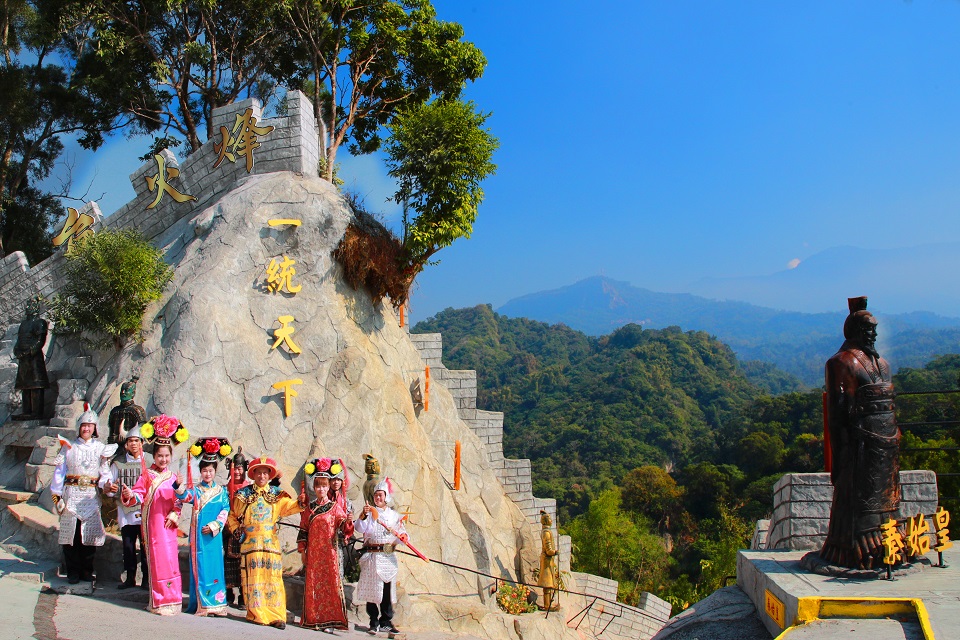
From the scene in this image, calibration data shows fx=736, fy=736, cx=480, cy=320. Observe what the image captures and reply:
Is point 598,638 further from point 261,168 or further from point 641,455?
point 641,455

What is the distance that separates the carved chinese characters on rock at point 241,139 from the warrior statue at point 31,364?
3.76 m

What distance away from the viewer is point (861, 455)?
6.46 meters

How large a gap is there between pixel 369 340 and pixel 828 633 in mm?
7896

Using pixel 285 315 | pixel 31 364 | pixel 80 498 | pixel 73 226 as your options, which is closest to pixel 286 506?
pixel 80 498

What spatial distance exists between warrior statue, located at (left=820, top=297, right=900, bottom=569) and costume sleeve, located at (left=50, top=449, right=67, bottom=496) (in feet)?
23.1

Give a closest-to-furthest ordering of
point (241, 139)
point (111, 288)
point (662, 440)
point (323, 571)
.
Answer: point (323, 571) → point (111, 288) → point (241, 139) → point (662, 440)

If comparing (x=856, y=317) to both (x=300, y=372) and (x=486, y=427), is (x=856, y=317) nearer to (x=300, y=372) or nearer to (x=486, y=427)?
(x=300, y=372)

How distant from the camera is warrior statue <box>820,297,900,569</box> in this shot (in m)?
→ 6.35

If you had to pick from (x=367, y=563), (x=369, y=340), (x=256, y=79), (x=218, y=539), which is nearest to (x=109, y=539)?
(x=218, y=539)

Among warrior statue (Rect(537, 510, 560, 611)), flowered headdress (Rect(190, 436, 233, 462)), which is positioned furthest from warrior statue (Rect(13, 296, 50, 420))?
warrior statue (Rect(537, 510, 560, 611))

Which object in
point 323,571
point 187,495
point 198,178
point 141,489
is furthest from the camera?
point 198,178

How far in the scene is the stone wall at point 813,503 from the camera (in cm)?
786

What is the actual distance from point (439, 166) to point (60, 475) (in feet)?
23.2

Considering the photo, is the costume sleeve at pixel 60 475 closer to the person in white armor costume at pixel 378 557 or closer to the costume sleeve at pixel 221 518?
the costume sleeve at pixel 221 518
